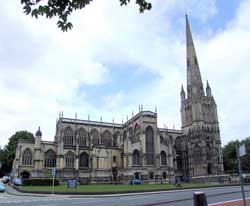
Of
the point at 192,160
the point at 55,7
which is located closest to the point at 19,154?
the point at 192,160

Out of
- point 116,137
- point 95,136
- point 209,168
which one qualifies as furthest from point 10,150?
point 209,168

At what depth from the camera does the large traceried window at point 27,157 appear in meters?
59.0

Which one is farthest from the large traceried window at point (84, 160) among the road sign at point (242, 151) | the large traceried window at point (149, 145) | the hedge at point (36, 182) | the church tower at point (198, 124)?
the road sign at point (242, 151)

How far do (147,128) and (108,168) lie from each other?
43.6 feet

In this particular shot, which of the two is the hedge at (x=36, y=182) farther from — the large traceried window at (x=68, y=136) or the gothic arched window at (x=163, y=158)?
the gothic arched window at (x=163, y=158)

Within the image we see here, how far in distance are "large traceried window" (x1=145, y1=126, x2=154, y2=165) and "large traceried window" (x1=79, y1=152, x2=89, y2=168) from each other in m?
14.3

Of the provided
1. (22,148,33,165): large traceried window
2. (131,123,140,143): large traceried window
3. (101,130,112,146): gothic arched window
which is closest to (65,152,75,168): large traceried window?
(22,148,33,165): large traceried window

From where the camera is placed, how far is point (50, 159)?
61.3 m

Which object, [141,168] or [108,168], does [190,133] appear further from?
[108,168]

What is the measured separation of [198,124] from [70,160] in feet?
117

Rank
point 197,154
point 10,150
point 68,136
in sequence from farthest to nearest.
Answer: point 10,150
point 197,154
point 68,136

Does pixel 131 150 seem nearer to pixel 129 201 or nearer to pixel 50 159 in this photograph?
pixel 50 159

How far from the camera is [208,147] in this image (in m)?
69.2

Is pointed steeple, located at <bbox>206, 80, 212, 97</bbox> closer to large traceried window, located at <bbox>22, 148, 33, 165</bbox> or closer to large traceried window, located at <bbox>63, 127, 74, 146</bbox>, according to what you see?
large traceried window, located at <bbox>63, 127, 74, 146</bbox>
